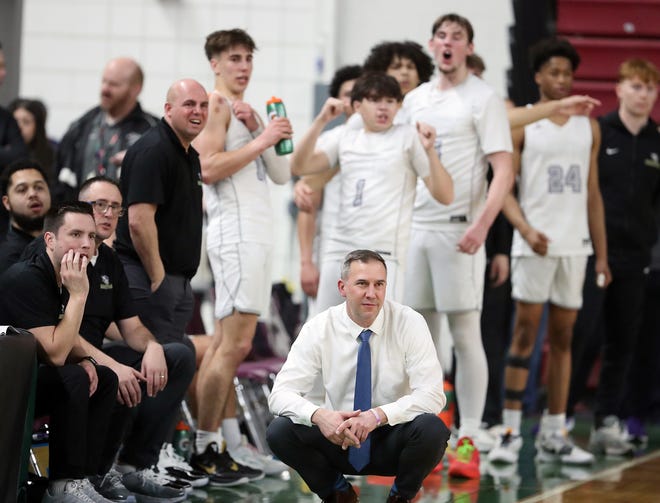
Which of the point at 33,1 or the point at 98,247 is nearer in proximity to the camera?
the point at 98,247

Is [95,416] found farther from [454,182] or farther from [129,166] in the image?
[454,182]

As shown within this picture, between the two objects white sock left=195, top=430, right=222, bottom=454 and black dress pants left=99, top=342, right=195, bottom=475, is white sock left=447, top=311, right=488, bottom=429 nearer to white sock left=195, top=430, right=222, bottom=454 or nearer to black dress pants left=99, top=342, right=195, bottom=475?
white sock left=195, top=430, right=222, bottom=454

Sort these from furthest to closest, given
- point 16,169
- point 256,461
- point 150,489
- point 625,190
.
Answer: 1. point 625,190
2. point 256,461
3. point 16,169
4. point 150,489

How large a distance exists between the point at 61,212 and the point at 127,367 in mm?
604

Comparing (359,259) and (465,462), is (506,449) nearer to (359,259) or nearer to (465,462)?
(465,462)

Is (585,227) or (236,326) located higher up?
(585,227)

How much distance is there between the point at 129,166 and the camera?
16.0ft

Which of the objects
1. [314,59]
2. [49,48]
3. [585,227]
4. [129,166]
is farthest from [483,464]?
[49,48]

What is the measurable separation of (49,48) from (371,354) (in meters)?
6.00

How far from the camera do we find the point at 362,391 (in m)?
4.23

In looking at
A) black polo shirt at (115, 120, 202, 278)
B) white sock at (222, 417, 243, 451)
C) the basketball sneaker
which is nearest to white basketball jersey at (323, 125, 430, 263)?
black polo shirt at (115, 120, 202, 278)

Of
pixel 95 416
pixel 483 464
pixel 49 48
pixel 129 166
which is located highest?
pixel 49 48

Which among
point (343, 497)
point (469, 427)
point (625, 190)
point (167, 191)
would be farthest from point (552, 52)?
point (343, 497)

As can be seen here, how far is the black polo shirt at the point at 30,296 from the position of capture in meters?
4.09
